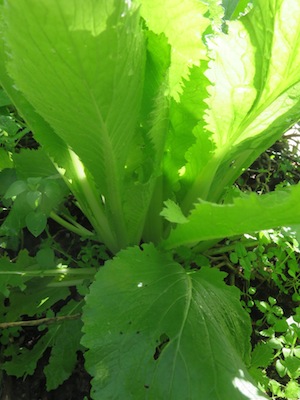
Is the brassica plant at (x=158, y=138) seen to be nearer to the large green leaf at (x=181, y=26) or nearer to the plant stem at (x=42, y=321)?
the large green leaf at (x=181, y=26)

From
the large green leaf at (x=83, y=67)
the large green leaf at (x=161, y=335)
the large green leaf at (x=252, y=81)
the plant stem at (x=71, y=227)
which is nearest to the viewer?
the large green leaf at (x=83, y=67)

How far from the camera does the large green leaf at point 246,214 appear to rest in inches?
27.9

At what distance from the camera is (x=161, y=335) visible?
2.89ft

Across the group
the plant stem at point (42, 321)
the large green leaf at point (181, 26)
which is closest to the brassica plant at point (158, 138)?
the large green leaf at point (181, 26)

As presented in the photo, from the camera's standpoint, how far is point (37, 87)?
2.45 feet

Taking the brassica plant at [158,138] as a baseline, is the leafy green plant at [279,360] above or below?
below

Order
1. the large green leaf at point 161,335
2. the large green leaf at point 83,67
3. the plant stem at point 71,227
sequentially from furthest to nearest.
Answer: the plant stem at point 71,227, the large green leaf at point 161,335, the large green leaf at point 83,67

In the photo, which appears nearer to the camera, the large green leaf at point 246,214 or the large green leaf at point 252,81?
the large green leaf at point 246,214

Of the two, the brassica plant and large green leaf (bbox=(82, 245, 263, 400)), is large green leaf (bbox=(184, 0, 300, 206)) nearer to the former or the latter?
the brassica plant

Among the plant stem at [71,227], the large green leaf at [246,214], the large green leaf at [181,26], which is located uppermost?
the large green leaf at [181,26]

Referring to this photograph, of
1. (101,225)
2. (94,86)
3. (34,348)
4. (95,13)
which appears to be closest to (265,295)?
(101,225)

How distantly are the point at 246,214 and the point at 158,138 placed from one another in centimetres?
27

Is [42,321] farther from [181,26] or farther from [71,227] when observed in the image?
[181,26]

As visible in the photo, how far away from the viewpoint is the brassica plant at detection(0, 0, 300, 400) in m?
0.70
